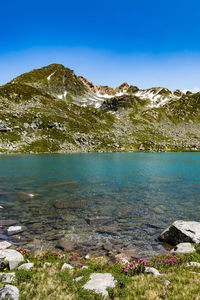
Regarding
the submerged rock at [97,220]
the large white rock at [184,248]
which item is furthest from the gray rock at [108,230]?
the large white rock at [184,248]

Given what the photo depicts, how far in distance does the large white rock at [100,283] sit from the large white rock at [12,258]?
4.24 metres

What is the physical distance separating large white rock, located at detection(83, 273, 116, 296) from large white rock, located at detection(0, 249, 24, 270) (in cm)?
424

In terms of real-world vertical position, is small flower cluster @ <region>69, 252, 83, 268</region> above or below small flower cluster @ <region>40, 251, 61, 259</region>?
below

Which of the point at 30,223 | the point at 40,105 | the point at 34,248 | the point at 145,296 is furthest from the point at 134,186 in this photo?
the point at 40,105

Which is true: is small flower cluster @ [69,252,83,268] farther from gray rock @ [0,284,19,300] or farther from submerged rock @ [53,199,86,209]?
submerged rock @ [53,199,86,209]

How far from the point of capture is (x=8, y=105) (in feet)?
523

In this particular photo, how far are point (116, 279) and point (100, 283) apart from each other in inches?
36.0

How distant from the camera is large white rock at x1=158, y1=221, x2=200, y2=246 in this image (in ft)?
49.0

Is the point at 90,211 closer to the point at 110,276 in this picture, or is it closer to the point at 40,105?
the point at 110,276

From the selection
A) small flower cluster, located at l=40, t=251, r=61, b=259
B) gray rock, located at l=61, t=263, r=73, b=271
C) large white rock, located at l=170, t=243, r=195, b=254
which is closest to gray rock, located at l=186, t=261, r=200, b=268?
large white rock, located at l=170, t=243, r=195, b=254

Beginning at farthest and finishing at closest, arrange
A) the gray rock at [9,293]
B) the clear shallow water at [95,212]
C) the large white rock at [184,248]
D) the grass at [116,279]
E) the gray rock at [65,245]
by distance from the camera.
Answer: the clear shallow water at [95,212] < the gray rock at [65,245] < the large white rock at [184,248] < the grass at [116,279] < the gray rock at [9,293]

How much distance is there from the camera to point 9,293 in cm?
755

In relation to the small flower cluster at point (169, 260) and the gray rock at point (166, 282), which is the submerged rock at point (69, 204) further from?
the gray rock at point (166, 282)

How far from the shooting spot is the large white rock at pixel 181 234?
588 inches
